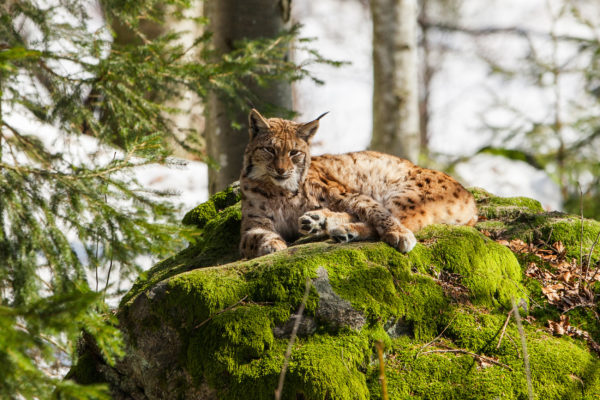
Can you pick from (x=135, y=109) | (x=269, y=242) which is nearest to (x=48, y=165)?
(x=135, y=109)

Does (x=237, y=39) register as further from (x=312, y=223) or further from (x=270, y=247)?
(x=270, y=247)

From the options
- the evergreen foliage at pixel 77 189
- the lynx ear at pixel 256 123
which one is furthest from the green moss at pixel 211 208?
the lynx ear at pixel 256 123

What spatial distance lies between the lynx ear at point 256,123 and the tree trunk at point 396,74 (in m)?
4.60

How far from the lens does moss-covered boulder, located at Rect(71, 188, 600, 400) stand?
2.86 metres

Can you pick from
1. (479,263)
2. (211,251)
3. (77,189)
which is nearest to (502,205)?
(479,263)

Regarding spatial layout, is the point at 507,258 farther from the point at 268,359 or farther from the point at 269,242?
the point at 268,359

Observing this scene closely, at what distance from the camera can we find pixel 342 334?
305 centimetres

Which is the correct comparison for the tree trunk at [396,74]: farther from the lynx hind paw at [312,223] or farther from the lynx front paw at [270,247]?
the lynx front paw at [270,247]

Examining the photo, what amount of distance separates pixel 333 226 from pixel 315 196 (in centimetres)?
54

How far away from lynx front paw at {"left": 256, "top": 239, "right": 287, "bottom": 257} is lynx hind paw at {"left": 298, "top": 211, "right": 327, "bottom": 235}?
21 centimetres

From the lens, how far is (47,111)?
17.0 feet

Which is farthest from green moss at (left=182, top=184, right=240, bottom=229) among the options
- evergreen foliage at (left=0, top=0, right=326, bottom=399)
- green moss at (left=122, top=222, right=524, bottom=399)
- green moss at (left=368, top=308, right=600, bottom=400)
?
green moss at (left=368, top=308, right=600, bottom=400)

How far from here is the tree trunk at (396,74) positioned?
8.79 m

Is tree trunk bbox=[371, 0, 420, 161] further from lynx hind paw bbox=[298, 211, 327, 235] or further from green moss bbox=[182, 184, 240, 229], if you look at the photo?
lynx hind paw bbox=[298, 211, 327, 235]
